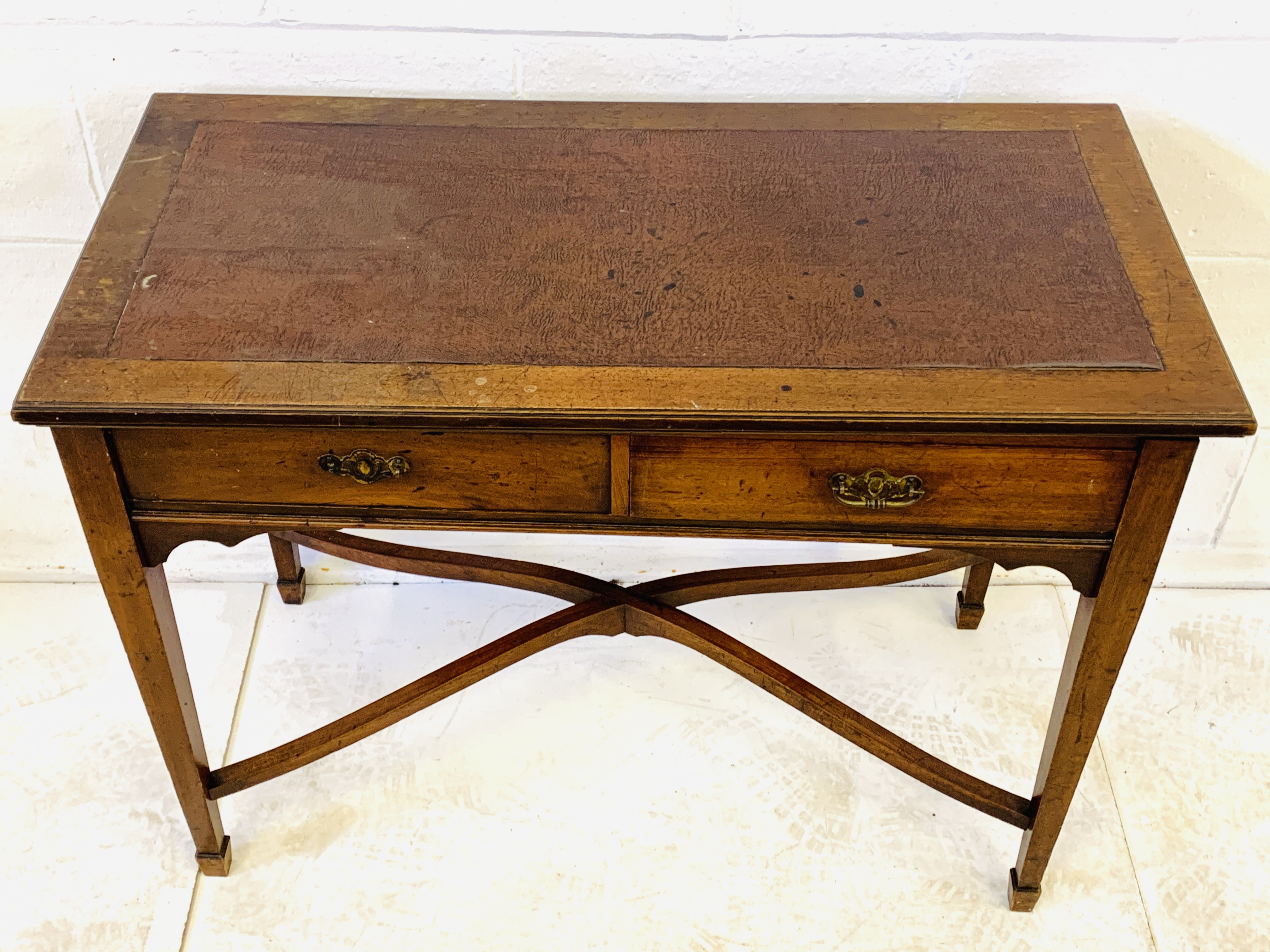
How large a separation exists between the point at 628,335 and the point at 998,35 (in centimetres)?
77

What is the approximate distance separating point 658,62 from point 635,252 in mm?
443

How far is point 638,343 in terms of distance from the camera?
4.01 ft

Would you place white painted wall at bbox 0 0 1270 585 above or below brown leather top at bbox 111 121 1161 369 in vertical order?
above

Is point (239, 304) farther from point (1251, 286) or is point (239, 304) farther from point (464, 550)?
point (1251, 286)

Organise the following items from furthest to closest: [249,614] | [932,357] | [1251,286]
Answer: [249,614] → [1251,286] → [932,357]

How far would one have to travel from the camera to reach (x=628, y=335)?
4.04ft

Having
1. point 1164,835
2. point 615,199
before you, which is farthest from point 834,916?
point 615,199

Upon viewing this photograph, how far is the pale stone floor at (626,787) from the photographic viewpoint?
Result: 5.61 feet

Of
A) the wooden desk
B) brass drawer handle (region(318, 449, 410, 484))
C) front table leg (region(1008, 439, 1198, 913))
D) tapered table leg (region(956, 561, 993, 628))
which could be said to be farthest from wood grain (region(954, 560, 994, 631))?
brass drawer handle (region(318, 449, 410, 484))

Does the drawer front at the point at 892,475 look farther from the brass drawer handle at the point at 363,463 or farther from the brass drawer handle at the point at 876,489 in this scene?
the brass drawer handle at the point at 363,463

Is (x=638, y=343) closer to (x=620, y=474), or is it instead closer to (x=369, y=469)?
(x=620, y=474)

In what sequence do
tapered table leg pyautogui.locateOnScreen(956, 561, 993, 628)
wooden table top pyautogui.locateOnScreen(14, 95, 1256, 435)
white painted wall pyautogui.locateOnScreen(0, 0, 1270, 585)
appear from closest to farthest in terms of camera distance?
wooden table top pyautogui.locateOnScreen(14, 95, 1256, 435)
white painted wall pyautogui.locateOnScreen(0, 0, 1270, 585)
tapered table leg pyautogui.locateOnScreen(956, 561, 993, 628)

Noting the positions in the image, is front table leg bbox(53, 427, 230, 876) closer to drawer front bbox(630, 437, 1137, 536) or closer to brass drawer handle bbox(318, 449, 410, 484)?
brass drawer handle bbox(318, 449, 410, 484)

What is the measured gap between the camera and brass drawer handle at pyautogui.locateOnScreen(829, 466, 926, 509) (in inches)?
48.7
